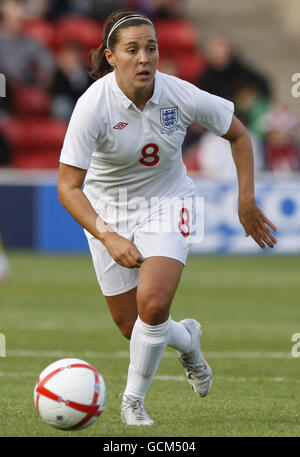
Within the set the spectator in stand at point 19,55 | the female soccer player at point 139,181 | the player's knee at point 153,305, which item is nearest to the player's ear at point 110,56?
the female soccer player at point 139,181

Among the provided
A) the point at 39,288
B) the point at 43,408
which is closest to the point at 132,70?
the point at 43,408

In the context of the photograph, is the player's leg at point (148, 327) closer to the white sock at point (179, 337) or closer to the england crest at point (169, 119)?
the white sock at point (179, 337)

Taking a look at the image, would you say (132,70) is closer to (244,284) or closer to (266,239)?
(266,239)

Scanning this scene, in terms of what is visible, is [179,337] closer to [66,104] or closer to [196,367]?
[196,367]

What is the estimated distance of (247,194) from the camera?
625 centimetres

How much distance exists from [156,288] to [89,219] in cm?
50

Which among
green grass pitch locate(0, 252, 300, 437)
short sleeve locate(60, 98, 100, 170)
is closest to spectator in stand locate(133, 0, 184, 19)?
green grass pitch locate(0, 252, 300, 437)

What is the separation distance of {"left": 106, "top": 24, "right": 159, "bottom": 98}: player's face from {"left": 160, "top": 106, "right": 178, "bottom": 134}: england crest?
0.20 meters

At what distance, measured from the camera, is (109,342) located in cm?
941

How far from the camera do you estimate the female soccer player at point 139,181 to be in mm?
5691

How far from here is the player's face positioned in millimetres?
5746

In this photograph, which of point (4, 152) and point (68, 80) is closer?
point (4, 152)

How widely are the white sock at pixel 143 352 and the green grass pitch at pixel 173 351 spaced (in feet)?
0.71

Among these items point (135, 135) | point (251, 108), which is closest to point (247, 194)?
point (135, 135)
